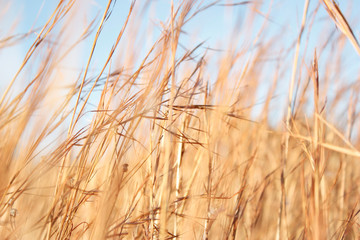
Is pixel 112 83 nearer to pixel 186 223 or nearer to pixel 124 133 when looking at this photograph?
pixel 124 133

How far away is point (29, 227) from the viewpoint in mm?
615

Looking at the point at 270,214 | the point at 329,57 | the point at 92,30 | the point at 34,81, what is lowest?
the point at 270,214

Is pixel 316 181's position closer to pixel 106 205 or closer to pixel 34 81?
pixel 106 205

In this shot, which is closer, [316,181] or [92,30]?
[316,181]

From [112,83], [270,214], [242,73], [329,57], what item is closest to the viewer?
[112,83]

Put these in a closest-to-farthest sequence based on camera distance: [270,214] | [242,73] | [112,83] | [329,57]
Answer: [112,83], [242,73], [329,57], [270,214]

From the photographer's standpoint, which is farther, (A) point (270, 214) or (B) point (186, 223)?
(A) point (270, 214)

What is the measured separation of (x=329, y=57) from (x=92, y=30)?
73cm

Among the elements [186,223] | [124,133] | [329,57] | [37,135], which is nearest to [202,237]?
[186,223]

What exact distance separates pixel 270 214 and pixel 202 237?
33.5 inches

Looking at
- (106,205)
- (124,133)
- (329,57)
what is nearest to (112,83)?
(124,133)

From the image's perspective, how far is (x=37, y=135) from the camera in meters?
0.61

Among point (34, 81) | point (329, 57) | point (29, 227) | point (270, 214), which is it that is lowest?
point (29, 227)

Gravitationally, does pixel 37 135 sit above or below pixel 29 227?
above
